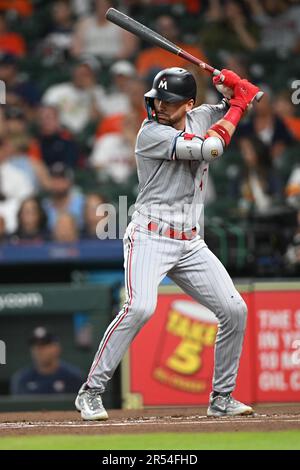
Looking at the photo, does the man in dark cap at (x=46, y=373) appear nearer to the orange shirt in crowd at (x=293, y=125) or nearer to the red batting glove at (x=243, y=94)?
the red batting glove at (x=243, y=94)

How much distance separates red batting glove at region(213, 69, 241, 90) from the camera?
22.1 feet

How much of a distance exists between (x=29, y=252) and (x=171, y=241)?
3671 millimetres

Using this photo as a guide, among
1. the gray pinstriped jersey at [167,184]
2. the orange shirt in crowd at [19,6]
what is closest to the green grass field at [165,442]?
the gray pinstriped jersey at [167,184]

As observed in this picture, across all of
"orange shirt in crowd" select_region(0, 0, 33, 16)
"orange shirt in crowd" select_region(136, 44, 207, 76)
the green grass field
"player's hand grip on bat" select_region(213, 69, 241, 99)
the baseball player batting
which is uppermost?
"orange shirt in crowd" select_region(0, 0, 33, 16)

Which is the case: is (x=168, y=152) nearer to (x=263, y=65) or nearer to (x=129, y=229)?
(x=129, y=229)

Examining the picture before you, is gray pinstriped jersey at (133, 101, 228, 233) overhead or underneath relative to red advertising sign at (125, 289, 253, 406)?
overhead

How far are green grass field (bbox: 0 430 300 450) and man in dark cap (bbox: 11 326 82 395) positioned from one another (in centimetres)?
305

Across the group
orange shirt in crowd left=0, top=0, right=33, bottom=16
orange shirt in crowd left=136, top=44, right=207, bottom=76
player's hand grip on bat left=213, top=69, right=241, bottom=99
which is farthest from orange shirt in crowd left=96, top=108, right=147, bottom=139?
player's hand grip on bat left=213, top=69, right=241, bottom=99

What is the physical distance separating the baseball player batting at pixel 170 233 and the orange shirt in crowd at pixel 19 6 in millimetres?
8021

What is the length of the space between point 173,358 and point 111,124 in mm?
4086

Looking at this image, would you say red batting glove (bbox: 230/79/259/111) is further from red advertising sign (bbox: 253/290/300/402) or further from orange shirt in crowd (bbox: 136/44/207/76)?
orange shirt in crowd (bbox: 136/44/207/76)

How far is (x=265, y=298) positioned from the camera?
908 centimetres

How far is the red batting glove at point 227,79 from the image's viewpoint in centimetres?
673

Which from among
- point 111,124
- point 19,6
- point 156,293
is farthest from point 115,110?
point 156,293
